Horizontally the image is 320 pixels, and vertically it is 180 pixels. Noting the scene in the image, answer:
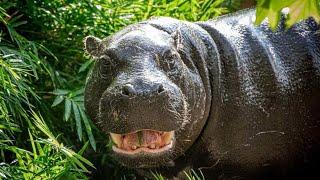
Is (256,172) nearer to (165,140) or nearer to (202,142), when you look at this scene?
(202,142)

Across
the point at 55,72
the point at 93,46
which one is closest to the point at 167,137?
the point at 93,46

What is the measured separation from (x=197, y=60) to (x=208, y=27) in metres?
0.20

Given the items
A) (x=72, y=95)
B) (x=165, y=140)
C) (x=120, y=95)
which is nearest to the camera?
(x=120, y=95)

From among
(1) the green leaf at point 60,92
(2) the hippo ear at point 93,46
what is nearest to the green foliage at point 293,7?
(2) the hippo ear at point 93,46

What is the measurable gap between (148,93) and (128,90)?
48 mm

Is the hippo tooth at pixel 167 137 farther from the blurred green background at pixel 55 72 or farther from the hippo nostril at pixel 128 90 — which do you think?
the blurred green background at pixel 55 72

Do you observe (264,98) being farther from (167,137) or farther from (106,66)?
(106,66)

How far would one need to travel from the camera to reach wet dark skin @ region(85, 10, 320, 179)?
5.88 feet

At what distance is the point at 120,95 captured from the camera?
5.58 feet

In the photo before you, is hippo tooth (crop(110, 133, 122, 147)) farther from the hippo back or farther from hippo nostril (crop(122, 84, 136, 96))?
the hippo back

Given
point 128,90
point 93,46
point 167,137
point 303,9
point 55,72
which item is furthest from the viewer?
point 55,72

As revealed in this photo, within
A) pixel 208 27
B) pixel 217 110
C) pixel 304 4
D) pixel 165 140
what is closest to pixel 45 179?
pixel 165 140

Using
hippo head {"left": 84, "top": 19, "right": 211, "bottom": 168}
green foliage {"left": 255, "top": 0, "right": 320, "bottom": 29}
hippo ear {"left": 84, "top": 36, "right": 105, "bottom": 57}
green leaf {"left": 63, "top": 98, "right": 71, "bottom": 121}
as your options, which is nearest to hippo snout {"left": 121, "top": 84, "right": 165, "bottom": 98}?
hippo head {"left": 84, "top": 19, "right": 211, "bottom": 168}

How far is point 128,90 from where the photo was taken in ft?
5.55
